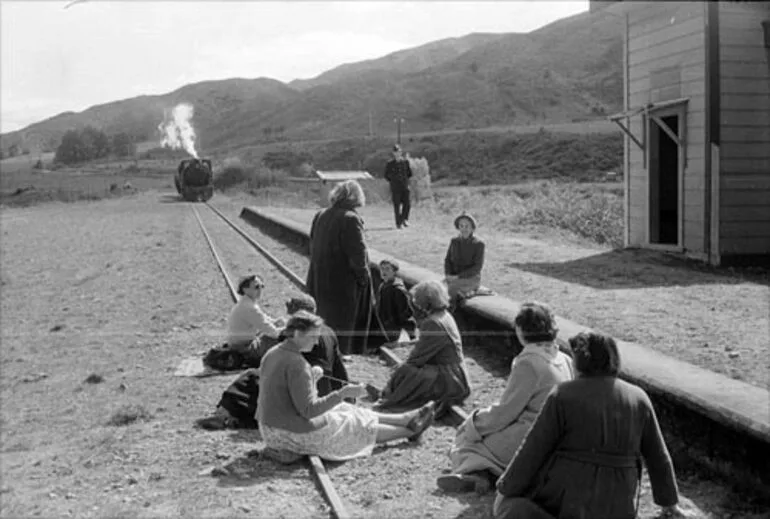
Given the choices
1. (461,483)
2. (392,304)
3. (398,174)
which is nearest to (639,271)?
(392,304)

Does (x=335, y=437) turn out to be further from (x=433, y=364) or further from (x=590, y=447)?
(x=590, y=447)

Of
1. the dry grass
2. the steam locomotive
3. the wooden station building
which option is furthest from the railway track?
the steam locomotive

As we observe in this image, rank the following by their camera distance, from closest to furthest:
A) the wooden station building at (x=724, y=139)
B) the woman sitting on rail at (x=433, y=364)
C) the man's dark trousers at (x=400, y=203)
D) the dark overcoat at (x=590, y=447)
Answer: the dark overcoat at (x=590, y=447), the woman sitting on rail at (x=433, y=364), the wooden station building at (x=724, y=139), the man's dark trousers at (x=400, y=203)

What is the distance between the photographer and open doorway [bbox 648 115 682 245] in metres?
15.6

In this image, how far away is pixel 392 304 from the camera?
9.86 m

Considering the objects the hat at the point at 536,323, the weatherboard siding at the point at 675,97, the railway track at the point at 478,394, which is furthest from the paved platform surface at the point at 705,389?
the weatherboard siding at the point at 675,97

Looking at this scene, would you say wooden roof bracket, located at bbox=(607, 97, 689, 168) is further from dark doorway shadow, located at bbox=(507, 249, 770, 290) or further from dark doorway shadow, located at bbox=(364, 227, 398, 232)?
dark doorway shadow, located at bbox=(364, 227, 398, 232)

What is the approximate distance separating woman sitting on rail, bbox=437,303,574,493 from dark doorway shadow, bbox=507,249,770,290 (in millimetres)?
7306

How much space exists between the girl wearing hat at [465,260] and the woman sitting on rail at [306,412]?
4.11 metres

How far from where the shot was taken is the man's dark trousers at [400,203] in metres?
22.5

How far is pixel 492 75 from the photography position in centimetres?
14125

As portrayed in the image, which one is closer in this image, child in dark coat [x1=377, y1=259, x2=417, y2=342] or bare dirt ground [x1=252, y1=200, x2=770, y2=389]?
bare dirt ground [x1=252, y1=200, x2=770, y2=389]

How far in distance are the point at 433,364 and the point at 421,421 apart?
71 centimetres

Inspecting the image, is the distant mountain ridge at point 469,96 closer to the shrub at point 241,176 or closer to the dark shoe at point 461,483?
the shrub at point 241,176
